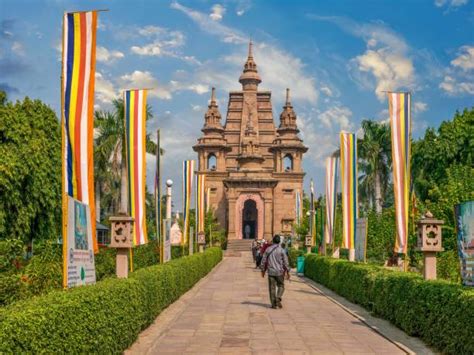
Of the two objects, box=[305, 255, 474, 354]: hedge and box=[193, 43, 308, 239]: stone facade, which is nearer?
box=[305, 255, 474, 354]: hedge

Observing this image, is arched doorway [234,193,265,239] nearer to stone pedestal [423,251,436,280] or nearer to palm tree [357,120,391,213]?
palm tree [357,120,391,213]

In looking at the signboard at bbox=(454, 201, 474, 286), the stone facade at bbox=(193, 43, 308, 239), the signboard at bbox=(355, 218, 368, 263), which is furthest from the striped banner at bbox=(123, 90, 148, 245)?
the stone facade at bbox=(193, 43, 308, 239)

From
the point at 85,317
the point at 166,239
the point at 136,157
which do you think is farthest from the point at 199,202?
the point at 85,317

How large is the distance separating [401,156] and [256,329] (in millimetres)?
6386

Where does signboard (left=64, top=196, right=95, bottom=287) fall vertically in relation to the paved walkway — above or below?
above

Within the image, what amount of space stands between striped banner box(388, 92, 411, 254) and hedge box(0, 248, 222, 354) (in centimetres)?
628

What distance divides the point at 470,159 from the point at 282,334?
3544cm

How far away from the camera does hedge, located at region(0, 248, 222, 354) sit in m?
6.12

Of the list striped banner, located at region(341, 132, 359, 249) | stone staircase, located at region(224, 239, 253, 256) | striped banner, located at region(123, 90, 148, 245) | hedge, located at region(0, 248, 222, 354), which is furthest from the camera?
stone staircase, located at region(224, 239, 253, 256)

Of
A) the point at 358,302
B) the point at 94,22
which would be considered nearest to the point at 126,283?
the point at 94,22

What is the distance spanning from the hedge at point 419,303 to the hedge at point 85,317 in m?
5.05

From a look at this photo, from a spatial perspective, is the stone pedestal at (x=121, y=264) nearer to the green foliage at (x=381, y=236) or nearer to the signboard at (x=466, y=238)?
the signboard at (x=466, y=238)

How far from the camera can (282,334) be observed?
1287 cm

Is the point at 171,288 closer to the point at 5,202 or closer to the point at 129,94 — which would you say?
the point at 129,94
